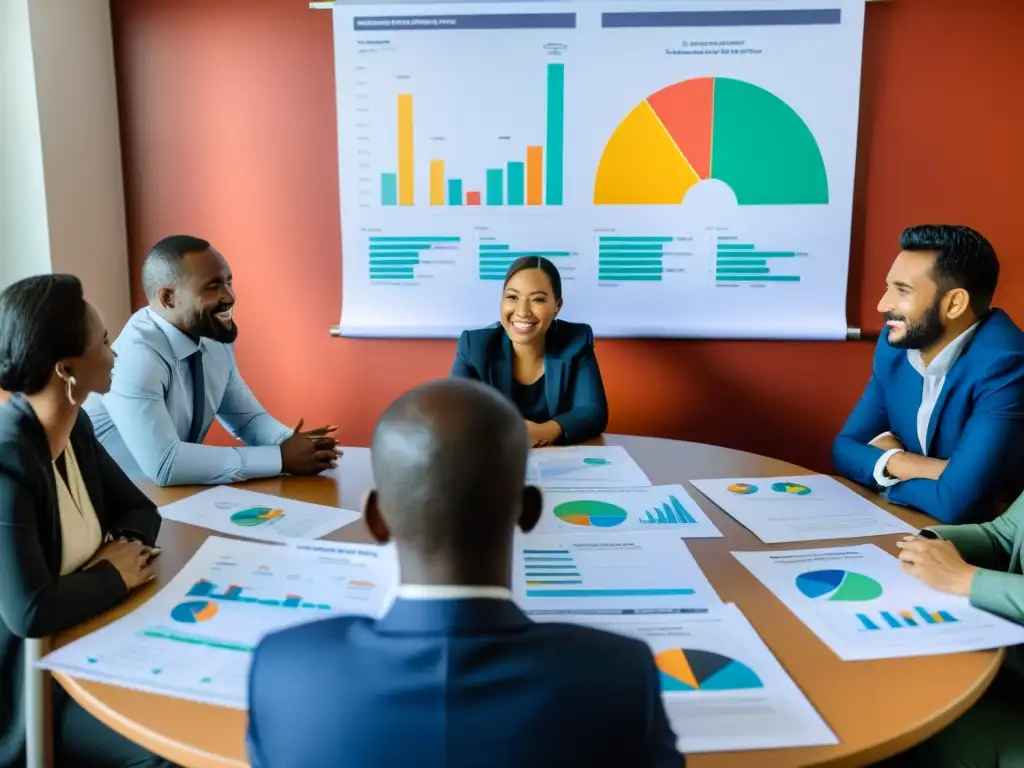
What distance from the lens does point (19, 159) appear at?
268 centimetres

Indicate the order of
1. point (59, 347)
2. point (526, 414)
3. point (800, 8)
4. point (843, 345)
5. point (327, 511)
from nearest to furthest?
point (59, 347), point (327, 511), point (526, 414), point (800, 8), point (843, 345)

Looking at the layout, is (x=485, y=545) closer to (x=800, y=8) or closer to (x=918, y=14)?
(x=800, y=8)

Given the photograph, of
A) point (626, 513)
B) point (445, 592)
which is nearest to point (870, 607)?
point (626, 513)

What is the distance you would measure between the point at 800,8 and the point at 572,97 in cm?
89

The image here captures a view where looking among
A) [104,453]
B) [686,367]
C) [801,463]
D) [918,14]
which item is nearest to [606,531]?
[104,453]

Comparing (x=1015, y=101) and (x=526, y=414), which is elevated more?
(x=1015, y=101)

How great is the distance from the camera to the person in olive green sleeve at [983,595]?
1.17 metres

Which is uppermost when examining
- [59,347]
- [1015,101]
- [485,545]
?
[1015,101]

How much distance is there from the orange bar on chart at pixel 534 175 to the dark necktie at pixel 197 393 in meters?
1.48

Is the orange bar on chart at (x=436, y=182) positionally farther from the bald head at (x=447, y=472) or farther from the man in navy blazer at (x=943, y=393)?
the bald head at (x=447, y=472)

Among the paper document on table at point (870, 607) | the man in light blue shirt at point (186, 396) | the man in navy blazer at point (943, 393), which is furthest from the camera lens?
the man in light blue shirt at point (186, 396)

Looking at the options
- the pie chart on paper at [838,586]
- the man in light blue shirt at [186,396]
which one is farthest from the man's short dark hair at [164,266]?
the pie chart on paper at [838,586]

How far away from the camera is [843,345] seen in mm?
3117

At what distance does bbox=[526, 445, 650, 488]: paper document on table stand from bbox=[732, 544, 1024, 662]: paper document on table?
0.47m
